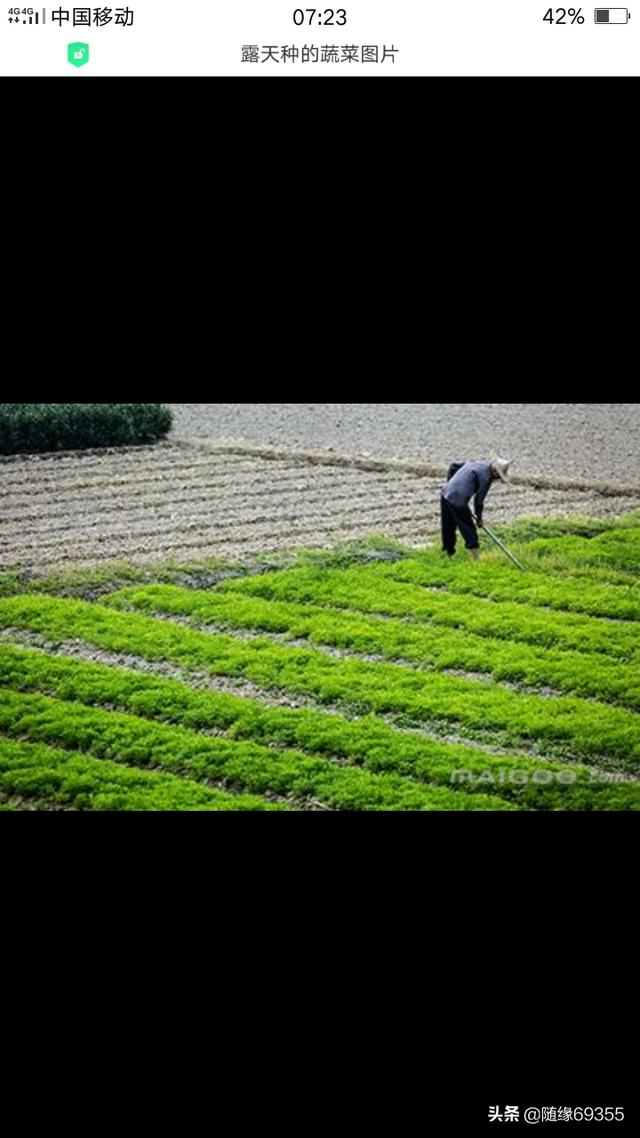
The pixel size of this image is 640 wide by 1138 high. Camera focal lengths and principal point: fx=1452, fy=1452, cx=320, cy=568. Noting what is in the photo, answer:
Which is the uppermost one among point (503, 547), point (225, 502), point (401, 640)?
point (225, 502)

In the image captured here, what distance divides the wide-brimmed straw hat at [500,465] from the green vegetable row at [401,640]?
1.74 feet

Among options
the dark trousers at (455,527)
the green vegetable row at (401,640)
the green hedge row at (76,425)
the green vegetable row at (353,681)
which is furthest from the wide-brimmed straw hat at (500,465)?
the green hedge row at (76,425)

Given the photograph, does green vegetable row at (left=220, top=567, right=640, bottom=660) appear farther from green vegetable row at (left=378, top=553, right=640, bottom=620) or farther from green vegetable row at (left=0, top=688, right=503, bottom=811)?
green vegetable row at (left=0, top=688, right=503, bottom=811)

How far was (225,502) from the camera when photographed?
4871 millimetres

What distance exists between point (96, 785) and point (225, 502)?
107 centimetres

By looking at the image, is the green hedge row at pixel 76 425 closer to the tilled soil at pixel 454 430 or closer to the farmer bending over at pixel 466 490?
the tilled soil at pixel 454 430

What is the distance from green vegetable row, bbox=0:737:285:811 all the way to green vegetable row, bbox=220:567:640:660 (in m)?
0.76

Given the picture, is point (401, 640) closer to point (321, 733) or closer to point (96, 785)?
point (321, 733)

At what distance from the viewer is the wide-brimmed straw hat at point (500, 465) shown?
4.67 m
